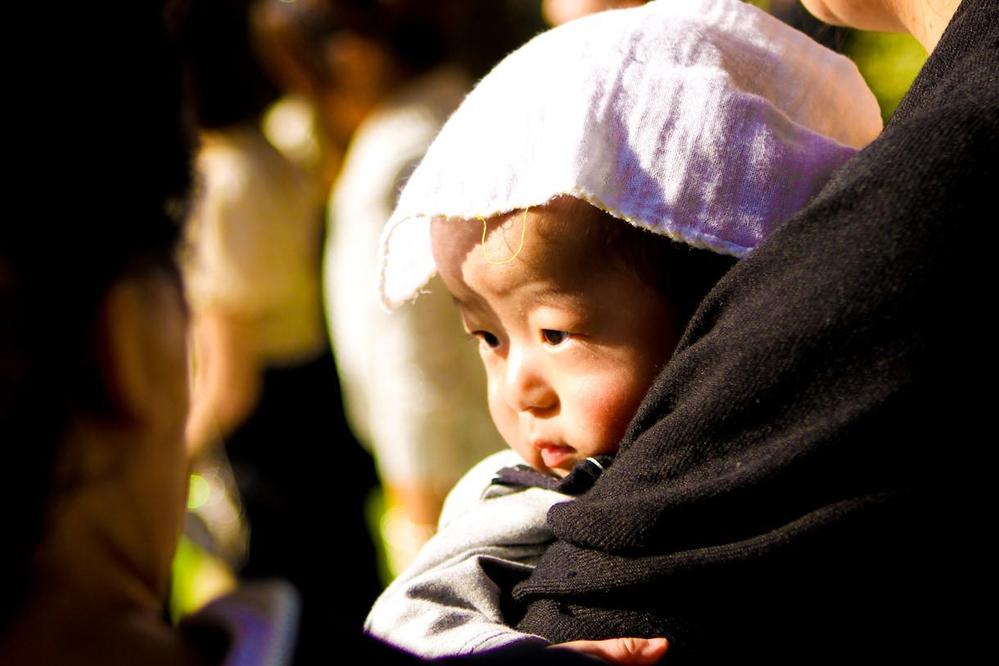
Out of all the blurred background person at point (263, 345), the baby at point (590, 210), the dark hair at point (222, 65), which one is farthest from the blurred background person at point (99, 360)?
the dark hair at point (222, 65)

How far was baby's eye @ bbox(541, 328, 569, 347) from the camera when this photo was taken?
169 centimetres

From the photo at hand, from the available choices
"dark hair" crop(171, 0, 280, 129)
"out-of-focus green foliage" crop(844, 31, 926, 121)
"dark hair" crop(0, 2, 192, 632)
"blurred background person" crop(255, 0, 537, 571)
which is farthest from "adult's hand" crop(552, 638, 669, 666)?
"dark hair" crop(171, 0, 280, 129)

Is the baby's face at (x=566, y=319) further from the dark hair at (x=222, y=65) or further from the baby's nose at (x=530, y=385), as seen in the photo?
the dark hair at (x=222, y=65)

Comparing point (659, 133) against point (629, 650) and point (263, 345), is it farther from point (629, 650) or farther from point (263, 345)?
point (263, 345)

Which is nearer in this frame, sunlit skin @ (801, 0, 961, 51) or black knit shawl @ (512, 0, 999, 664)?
black knit shawl @ (512, 0, 999, 664)

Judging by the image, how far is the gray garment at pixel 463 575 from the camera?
1.50 m

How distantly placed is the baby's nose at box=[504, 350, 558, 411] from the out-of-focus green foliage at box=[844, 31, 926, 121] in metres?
3.06

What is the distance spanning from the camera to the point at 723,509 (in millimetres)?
1276

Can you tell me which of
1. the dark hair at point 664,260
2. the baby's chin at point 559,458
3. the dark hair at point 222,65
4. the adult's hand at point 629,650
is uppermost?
the dark hair at point 664,260

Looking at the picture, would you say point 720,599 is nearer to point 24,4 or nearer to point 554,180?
point 554,180

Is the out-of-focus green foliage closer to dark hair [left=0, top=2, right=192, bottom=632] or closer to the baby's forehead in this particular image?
the baby's forehead

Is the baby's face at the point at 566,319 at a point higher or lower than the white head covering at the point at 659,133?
lower

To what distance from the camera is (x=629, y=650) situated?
131cm

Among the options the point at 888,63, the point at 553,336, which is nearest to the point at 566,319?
the point at 553,336
